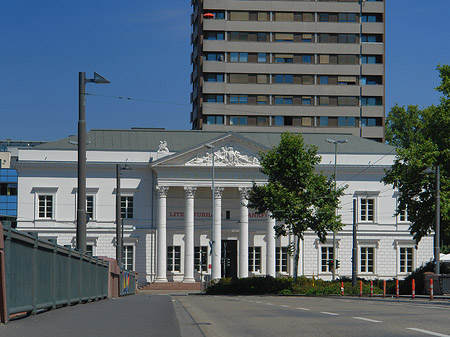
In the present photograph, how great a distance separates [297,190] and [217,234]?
21.8 meters

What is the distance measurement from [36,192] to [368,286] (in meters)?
38.4

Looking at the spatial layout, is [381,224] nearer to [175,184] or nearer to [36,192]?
[175,184]

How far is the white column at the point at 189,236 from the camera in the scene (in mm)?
78500

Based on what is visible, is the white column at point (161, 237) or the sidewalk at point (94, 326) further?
the white column at point (161, 237)

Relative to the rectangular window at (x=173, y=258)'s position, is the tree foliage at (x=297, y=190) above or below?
above

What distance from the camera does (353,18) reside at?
331 feet

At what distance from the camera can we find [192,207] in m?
79.4

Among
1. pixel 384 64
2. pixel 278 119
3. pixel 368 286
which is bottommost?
pixel 368 286

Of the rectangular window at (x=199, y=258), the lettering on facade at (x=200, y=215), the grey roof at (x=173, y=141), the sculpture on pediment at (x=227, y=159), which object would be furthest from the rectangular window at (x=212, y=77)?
the rectangular window at (x=199, y=258)

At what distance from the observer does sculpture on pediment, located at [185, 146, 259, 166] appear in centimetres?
7906

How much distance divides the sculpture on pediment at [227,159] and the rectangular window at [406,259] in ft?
56.3

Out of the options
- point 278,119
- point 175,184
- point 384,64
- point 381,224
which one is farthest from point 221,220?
point 384,64

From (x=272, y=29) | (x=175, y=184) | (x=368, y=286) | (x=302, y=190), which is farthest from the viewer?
(x=272, y=29)

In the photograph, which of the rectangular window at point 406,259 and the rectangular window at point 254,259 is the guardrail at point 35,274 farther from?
the rectangular window at point 406,259
